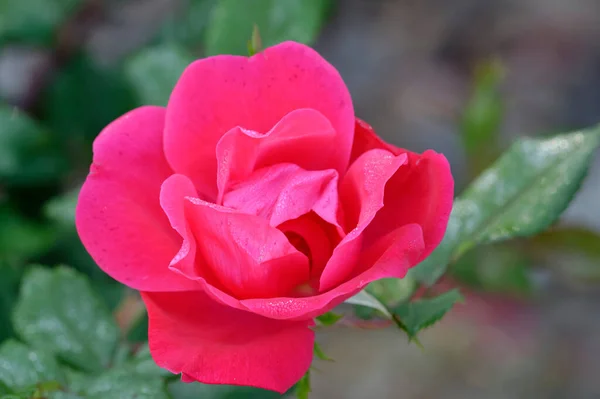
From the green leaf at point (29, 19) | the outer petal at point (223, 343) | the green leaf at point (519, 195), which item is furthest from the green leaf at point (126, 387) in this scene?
the green leaf at point (29, 19)

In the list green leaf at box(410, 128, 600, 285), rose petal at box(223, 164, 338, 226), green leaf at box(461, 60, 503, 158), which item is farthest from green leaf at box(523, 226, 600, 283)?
rose petal at box(223, 164, 338, 226)

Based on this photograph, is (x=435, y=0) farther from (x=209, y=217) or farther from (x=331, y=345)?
(x=209, y=217)

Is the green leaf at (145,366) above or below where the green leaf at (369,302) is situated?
below

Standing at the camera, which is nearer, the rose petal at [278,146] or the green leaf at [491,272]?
the rose petal at [278,146]

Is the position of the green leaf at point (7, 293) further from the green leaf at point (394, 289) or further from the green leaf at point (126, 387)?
the green leaf at point (394, 289)

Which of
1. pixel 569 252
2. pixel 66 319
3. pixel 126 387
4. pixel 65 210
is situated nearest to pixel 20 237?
pixel 65 210

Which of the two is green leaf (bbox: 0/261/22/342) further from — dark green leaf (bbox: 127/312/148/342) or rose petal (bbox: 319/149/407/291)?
rose petal (bbox: 319/149/407/291)

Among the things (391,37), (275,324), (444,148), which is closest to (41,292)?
(275,324)
